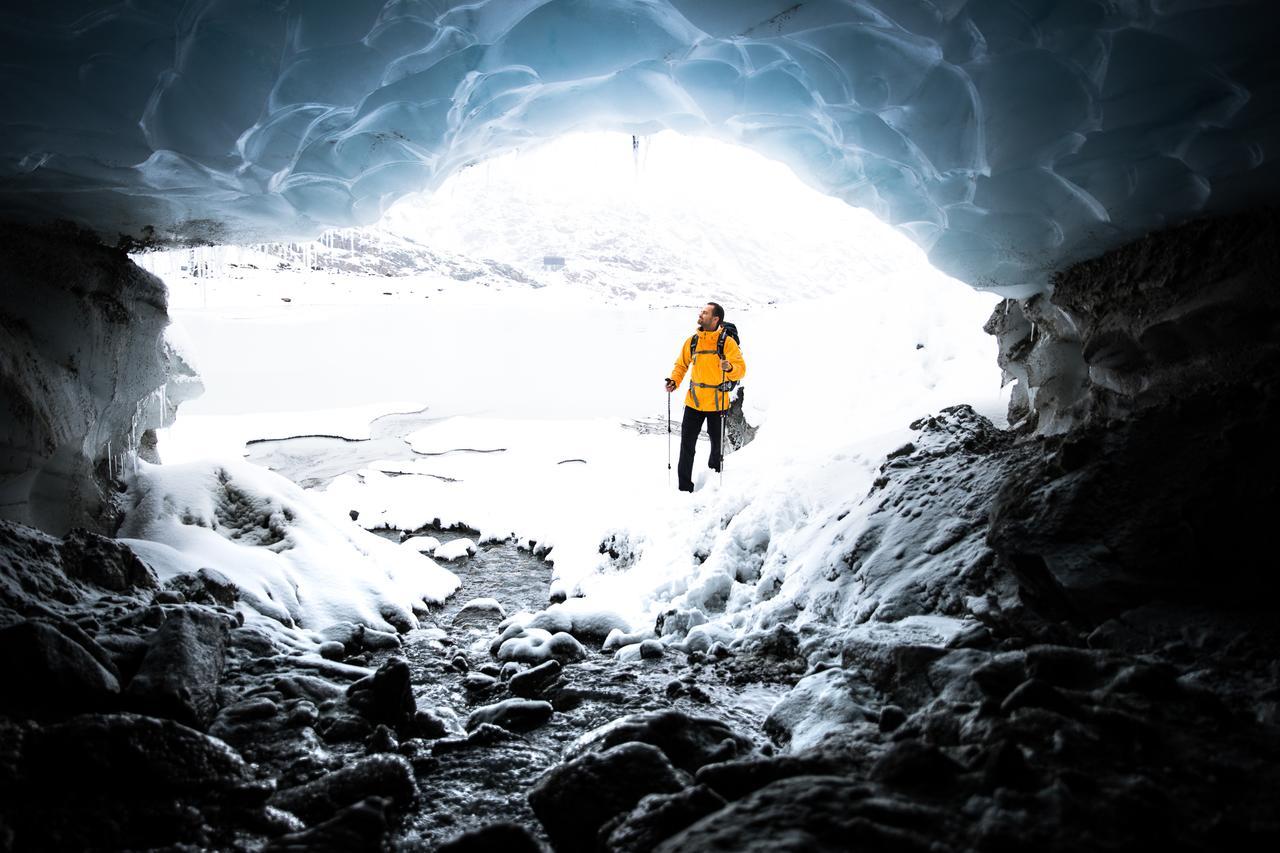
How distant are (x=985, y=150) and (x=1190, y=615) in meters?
2.48

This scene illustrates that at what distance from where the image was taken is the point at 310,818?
2.59 meters

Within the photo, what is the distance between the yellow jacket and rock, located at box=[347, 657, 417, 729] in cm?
410

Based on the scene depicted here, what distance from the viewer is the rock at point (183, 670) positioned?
10.2 feet

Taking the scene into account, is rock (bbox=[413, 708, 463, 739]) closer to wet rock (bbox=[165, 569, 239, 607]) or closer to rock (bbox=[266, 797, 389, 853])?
rock (bbox=[266, 797, 389, 853])

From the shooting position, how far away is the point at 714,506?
6711 millimetres

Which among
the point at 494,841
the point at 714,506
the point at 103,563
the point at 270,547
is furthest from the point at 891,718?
the point at 270,547

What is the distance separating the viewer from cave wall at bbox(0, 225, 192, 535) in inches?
179

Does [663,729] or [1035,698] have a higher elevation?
[1035,698]

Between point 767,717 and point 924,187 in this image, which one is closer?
point 767,717

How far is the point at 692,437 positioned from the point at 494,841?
5339 mm

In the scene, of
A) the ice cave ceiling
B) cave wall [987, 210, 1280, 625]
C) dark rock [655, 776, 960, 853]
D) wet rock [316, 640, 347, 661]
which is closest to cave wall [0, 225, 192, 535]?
the ice cave ceiling

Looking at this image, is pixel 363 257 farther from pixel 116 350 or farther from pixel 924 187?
pixel 924 187

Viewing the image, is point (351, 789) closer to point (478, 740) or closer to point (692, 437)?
point (478, 740)

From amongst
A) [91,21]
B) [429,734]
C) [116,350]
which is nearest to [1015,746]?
[429,734]
